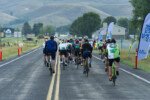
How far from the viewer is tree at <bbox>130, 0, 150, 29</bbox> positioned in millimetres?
37781

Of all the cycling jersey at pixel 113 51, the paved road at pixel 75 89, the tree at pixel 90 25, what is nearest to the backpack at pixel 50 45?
the paved road at pixel 75 89

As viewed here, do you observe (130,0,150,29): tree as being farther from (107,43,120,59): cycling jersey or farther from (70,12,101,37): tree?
(70,12,101,37): tree

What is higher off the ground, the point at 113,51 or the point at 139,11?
the point at 139,11

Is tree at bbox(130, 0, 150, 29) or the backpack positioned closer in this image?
the backpack

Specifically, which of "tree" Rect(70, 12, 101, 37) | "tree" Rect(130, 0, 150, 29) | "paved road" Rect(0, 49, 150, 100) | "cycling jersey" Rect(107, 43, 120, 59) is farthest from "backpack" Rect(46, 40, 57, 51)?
"tree" Rect(70, 12, 101, 37)

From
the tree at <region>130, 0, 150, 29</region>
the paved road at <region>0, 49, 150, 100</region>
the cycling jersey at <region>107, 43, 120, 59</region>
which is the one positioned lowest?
the paved road at <region>0, 49, 150, 100</region>

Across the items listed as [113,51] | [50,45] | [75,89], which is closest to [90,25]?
[50,45]

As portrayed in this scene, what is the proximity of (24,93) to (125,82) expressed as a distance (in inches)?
195

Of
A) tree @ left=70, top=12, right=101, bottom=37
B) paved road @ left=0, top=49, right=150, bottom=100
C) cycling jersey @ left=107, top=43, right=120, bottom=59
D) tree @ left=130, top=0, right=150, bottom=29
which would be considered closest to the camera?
paved road @ left=0, top=49, right=150, bottom=100

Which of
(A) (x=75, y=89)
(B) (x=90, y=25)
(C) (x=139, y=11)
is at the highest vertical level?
(C) (x=139, y=11)

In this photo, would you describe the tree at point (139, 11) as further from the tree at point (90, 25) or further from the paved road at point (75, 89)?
the tree at point (90, 25)

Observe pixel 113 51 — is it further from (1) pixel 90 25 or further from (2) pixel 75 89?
(1) pixel 90 25

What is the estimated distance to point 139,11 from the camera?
39.2 meters

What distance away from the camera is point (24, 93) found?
1217cm
